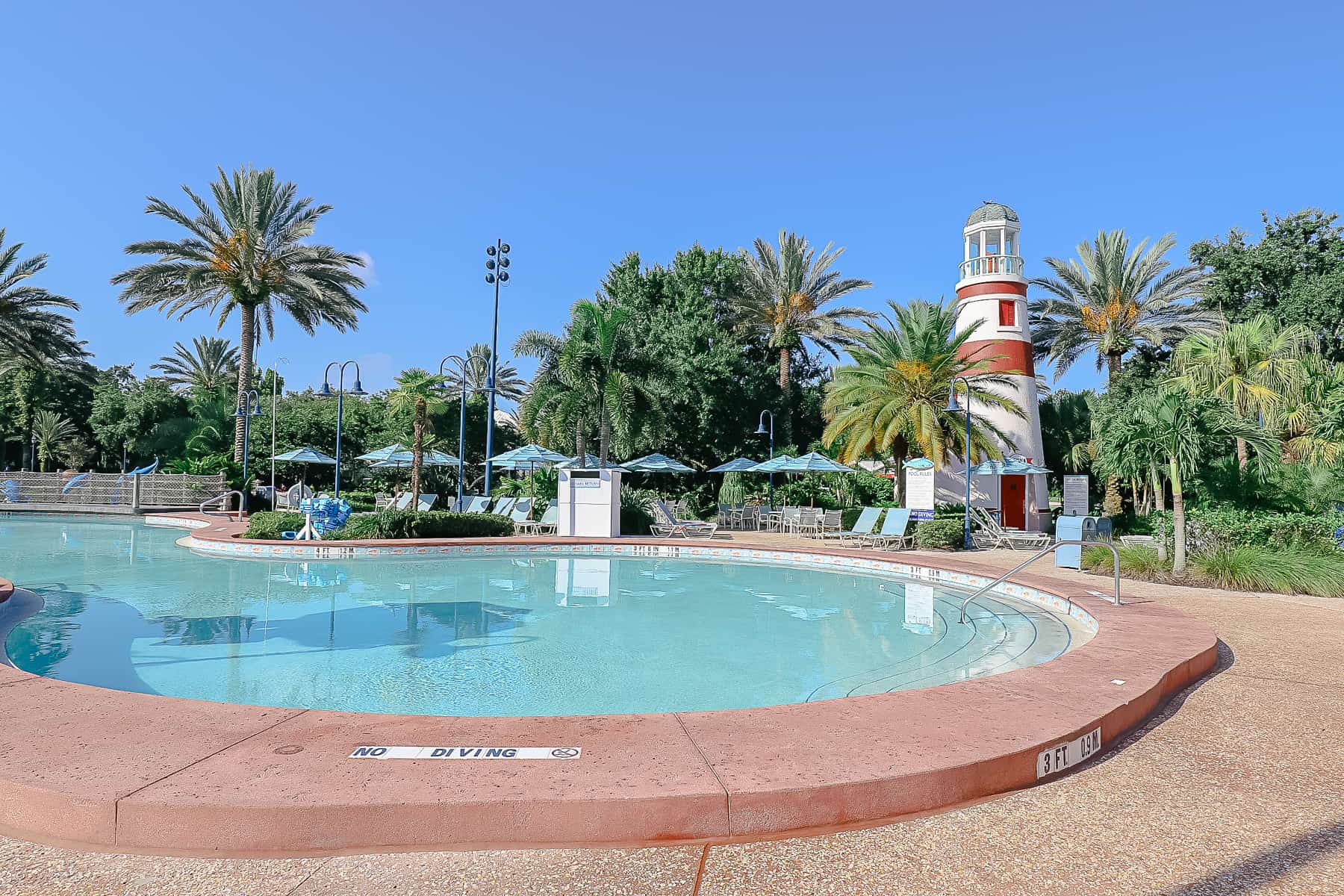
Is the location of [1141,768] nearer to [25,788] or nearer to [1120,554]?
[25,788]

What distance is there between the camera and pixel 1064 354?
30438 millimetres

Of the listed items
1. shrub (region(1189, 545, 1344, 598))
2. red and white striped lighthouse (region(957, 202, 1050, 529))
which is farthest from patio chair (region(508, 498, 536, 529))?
shrub (region(1189, 545, 1344, 598))

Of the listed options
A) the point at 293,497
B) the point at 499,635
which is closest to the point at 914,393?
the point at 499,635

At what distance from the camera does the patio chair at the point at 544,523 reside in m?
18.8

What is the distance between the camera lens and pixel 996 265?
81.9ft

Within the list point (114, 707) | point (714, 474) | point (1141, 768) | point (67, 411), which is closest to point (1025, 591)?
point (1141, 768)

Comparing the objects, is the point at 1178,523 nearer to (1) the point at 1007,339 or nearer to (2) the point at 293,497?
(1) the point at 1007,339

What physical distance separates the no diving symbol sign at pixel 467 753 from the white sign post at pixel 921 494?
51.3ft

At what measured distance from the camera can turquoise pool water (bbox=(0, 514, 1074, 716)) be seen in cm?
611

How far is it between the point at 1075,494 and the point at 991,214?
9258 mm

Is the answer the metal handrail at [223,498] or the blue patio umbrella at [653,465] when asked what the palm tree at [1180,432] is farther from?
the metal handrail at [223,498]

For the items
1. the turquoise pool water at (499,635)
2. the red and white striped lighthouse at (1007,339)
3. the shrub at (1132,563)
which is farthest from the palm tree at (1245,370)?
the turquoise pool water at (499,635)

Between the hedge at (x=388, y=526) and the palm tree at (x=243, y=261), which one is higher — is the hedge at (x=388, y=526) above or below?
below

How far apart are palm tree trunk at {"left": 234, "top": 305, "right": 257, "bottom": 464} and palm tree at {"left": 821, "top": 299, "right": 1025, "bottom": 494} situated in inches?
773
